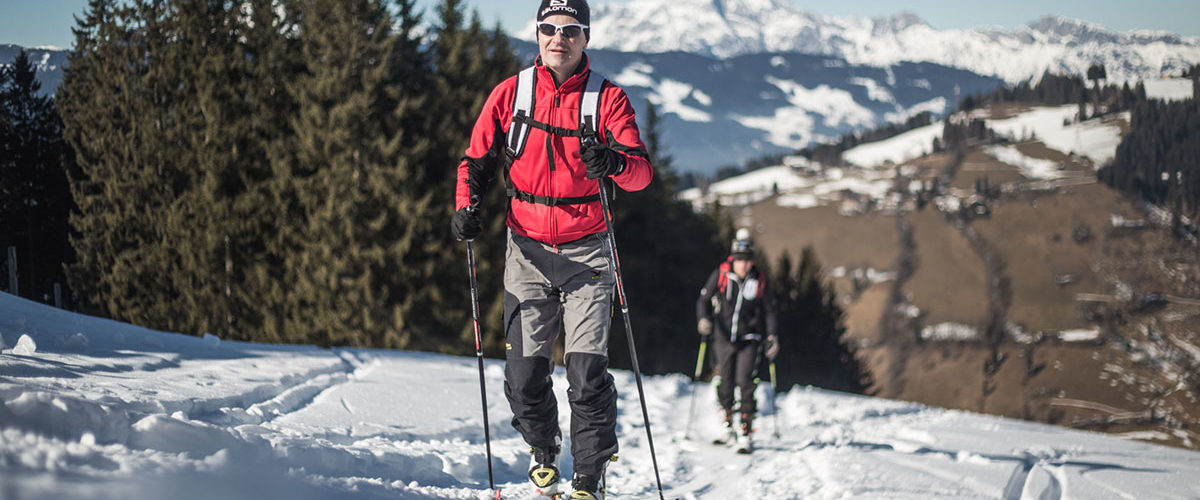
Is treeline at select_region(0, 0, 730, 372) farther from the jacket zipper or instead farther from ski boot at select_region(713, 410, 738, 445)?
the jacket zipper

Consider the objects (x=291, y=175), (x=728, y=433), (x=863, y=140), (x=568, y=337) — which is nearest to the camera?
(x=568, y=337)

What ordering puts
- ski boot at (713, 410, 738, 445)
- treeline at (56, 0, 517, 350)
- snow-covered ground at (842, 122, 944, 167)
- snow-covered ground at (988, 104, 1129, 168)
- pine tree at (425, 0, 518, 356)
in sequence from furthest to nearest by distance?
snow-covered ground at (842, 122, 944, 167), snow-covered ground at (988, 104, 1129, 168), pine tree at (425, 0, 518, 356), treeline at (56, 0, 517, 350), ski boot at (713, 410, 738, 445)

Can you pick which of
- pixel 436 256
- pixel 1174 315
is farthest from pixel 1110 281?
pixel 436 256

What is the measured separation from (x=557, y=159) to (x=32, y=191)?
1395cm

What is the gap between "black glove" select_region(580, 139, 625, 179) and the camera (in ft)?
12.7

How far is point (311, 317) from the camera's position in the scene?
25.2 metres

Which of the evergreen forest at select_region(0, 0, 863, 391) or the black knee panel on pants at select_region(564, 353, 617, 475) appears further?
the evergreen forest at select_region(0, 0, 863, 391)

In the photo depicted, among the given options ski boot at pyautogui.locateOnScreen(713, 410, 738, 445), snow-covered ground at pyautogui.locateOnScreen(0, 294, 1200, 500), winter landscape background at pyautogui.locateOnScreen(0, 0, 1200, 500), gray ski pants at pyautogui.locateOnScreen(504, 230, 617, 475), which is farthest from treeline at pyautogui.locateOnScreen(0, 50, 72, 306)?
gray ski pants at pyautogui.locateOnScreen(504, 230, 617, 475)

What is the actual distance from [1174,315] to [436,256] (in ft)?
397

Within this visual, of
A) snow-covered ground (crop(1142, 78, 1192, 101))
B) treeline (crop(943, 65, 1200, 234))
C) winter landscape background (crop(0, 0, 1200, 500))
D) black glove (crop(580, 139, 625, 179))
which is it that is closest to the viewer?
winter landscape background (crop(0, 0, 1200, 500))

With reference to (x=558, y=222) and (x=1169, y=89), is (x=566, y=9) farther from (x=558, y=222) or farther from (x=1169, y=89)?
(x=1169, y=89)

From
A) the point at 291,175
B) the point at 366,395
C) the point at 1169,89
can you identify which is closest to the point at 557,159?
the point at 366,395

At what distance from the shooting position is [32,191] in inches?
535

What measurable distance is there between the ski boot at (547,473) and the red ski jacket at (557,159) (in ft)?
4.13
